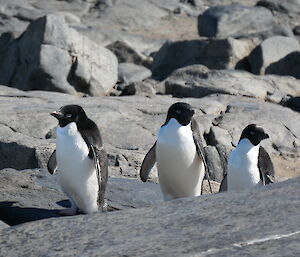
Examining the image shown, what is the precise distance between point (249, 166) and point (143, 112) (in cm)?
415

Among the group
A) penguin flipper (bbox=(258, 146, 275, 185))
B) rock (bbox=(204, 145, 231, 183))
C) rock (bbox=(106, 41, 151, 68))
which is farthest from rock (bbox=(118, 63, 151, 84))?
penguin flipper (bbox=(258, 146, 275, 185))

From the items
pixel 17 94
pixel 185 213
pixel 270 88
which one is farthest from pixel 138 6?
pixel 185 213

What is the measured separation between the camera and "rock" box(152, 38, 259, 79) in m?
17.1

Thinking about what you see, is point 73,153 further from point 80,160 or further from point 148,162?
point 148,162

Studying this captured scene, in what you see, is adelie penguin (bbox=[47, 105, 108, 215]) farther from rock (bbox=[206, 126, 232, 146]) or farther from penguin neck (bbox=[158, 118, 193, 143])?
rock (bbox=[206, 126, 232, 146])

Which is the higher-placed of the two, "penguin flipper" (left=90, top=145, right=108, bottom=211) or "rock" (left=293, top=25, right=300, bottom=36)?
"penguin flipper" (left=90, top=145, right=108, bottom=211)

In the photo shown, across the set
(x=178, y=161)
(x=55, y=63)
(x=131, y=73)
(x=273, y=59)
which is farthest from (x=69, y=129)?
(x=131, y=73)

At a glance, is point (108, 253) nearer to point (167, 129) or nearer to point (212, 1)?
point (167, 129)

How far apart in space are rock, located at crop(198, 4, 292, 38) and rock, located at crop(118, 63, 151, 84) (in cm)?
515

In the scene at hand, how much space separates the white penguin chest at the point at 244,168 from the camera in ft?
23.5

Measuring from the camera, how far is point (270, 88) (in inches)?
563

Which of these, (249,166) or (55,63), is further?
(55,63)

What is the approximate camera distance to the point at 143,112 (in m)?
11.2

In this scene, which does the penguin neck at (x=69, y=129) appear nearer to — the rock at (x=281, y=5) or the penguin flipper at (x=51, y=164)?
the penguin flipper at (x=51, y=164)
